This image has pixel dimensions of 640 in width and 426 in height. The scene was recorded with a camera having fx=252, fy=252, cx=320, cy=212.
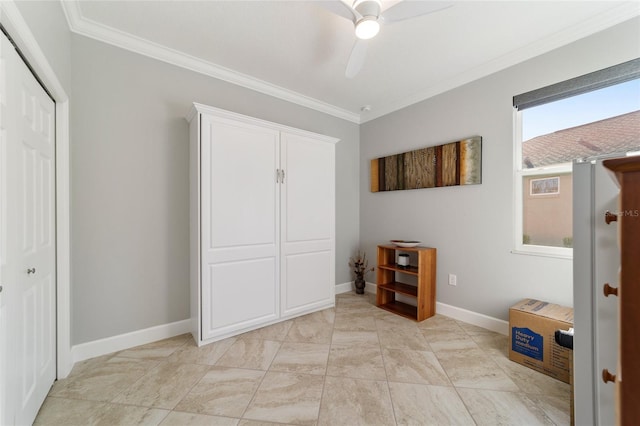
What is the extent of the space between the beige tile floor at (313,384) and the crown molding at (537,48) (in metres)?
2.49

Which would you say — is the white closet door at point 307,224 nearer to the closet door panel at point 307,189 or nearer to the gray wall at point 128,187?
the closet door panel at point 307,189

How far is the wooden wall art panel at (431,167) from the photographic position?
2518 millimetres

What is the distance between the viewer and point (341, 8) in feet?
4.94

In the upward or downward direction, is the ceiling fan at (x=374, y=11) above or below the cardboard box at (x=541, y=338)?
above

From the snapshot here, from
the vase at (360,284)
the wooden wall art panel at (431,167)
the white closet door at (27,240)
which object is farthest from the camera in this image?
the vase at (360,284)

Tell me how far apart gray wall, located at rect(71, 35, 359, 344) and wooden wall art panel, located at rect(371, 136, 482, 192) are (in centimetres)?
216

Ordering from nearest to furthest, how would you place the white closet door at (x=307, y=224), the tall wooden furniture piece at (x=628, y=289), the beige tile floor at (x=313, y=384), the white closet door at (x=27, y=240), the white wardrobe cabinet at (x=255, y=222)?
the tall wooden furniture piece at (x=628, y=289)
the white closet door at (x=27, y=240)
the beige tile floor at (x=313, y=384)
the white wardrobe cabinet at (x=255, y=222)
the white closet door at (x=307, y=224)

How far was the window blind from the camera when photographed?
68.4 inches

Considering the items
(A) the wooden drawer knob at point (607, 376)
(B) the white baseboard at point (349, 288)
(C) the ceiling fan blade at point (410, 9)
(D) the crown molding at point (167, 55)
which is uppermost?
(D) the crown molding at point (167, 55)

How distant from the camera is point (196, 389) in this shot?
1620 mm

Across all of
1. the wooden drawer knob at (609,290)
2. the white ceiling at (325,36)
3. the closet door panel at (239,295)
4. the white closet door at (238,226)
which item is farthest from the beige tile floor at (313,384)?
the white ceiling at (325,36)

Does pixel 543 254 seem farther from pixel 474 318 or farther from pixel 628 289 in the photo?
pixel 628 289

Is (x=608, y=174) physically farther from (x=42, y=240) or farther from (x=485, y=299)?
(x=42, y=240)

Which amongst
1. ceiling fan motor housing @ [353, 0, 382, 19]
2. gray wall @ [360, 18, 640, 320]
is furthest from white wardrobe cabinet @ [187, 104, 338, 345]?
ceiling fan motor housing @ [353, 0, 382, 19]
